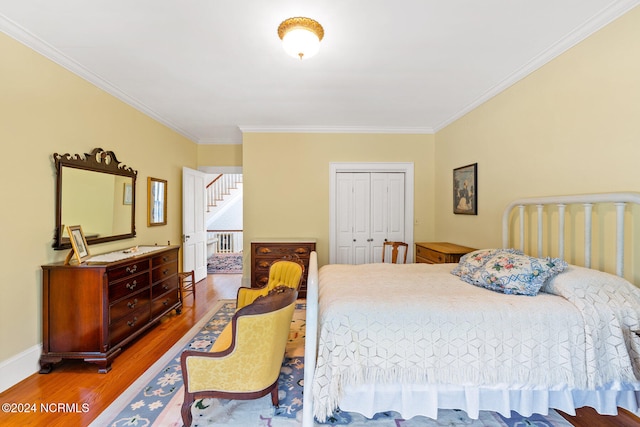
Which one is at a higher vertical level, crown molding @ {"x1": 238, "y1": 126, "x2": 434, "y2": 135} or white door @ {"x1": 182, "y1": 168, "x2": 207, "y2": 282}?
crown molding @ {"x1": 238, "y1": 126, "x2": 434, "y2": 135}

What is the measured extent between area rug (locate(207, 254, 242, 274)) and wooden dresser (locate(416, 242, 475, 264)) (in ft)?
13.3

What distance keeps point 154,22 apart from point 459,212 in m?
4.02

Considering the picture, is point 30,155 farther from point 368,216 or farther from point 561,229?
point 561,229

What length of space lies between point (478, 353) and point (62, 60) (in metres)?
4.07

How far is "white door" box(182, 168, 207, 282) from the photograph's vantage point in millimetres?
4676

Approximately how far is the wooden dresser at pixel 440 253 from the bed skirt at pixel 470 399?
179 centimetres

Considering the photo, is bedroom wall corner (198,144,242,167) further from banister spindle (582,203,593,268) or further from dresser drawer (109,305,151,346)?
banister spindle (582,203,593,268)

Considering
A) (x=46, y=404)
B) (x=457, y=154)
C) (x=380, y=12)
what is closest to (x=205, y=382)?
(x=46, y=404)

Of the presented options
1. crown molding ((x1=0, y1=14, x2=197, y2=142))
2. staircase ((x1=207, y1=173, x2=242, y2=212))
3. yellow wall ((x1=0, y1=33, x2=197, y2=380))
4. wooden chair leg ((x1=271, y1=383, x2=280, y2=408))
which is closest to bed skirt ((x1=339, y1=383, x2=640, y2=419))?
wooden chair leg ((x1=271, y1=383, x2=280, y2=408))

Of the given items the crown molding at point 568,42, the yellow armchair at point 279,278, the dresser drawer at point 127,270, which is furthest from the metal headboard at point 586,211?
the dresser drawer at point 127,270

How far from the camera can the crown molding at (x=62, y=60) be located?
2055mm

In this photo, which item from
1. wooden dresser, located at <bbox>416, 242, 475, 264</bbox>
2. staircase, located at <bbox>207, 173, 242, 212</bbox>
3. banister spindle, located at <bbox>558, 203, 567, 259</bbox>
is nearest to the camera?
banister spindle, located at <bbox>558, 203, 567, 259</bbox>

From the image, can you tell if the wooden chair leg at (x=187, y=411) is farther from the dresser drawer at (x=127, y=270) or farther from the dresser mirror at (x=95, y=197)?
the dresser mirror at (x=95, y=197)

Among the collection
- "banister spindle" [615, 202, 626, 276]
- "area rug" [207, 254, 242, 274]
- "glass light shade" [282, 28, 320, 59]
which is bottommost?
"area rug" [207, 254, 242, 274]
